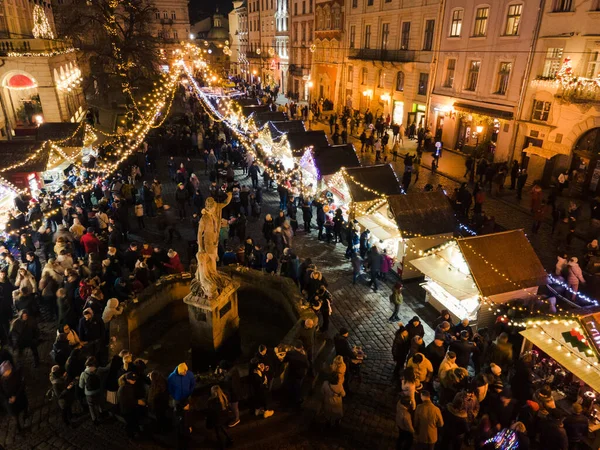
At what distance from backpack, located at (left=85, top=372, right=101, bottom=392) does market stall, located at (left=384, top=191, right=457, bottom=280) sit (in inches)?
314

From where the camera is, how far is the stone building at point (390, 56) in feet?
90.1

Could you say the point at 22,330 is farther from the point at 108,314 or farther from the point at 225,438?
the point at 225,438

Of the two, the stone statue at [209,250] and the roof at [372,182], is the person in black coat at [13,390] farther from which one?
the roof at [372,182]

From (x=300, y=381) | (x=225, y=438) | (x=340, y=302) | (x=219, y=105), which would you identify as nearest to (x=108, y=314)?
(x=225, y=438)

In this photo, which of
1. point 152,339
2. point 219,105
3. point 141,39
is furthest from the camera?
point 141,39

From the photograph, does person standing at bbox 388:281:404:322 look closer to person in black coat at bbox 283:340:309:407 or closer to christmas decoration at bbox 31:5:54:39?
person in black coat at bbox 283:340:309:407

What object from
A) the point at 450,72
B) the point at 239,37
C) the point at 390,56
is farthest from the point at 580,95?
the point at 239,37

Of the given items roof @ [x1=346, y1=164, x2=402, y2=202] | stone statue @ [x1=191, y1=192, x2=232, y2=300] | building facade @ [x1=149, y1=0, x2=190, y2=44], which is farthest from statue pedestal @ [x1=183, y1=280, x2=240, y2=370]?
building facade @ [x1=149, y1=0, x2=190, y2=44]

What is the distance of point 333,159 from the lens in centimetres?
1700

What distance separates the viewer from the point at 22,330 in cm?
852

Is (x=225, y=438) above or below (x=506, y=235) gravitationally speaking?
below

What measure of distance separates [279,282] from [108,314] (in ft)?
11.8

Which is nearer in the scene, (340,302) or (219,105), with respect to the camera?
(340,302)

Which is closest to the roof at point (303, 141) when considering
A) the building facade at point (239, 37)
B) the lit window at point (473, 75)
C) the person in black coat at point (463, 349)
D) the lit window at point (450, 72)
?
the lit window at point (473, 75)
